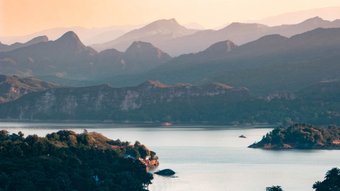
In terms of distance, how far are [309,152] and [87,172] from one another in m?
63.1

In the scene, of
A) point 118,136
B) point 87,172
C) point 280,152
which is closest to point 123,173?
point 87,172

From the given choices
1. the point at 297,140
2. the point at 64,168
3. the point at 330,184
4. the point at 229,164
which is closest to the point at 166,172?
the point at 229,164

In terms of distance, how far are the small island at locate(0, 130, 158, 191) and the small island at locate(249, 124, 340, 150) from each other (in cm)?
5468

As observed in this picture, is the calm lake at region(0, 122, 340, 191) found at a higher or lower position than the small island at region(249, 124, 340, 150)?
lower

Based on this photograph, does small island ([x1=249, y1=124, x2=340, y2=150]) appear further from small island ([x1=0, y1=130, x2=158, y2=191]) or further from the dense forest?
the dense forest

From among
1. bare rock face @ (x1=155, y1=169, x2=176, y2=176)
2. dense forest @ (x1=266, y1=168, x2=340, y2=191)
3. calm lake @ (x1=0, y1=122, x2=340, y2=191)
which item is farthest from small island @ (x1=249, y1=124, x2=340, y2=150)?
dense forest @ (x1=266, y1=168, x2=340, y2=191)

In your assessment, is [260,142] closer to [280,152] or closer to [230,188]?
[280,152]

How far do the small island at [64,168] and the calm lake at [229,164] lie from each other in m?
5.93

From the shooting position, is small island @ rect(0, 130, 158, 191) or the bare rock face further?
the bare rock face

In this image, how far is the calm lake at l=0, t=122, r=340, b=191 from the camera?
353 ft

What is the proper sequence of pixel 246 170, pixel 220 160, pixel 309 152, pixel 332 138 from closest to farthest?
1. pixel 246 170
2. pixel 220 160
3. pixel 309 152
4. pixel 332 138

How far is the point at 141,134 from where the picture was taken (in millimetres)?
192750

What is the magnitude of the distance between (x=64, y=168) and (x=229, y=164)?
41661 millimetres

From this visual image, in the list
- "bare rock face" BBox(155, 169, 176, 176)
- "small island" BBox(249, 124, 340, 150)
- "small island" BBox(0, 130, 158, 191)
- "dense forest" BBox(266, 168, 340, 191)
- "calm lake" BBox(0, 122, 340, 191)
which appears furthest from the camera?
"small island" BBox(249, 124, 340, 150)
